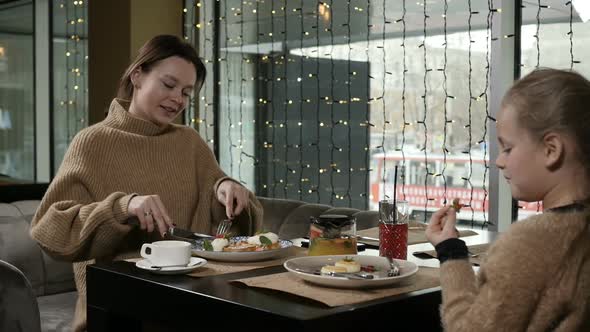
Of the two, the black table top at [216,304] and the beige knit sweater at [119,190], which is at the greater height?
the beige knit sweater at [119,190]

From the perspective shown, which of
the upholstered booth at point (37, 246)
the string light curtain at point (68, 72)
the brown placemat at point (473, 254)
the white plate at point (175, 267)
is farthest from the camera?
the string light curtain at point (68, 72)

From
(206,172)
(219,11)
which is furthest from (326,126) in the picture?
(206,172)

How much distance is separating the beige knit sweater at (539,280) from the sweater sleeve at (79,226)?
3.53ft

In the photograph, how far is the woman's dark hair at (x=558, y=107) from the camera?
124cm

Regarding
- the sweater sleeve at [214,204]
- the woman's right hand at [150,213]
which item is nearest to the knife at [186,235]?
the woman's right hand at [150,213]

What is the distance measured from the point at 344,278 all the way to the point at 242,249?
0.41m

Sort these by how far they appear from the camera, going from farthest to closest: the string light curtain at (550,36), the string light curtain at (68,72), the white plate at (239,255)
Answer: the string light curtain at (68,72)
the string light curtain at (550,36)
the white plate at (239,255)

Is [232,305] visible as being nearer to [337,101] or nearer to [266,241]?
[266,241]

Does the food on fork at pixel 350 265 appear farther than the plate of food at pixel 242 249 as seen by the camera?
No

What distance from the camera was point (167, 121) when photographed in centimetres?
245

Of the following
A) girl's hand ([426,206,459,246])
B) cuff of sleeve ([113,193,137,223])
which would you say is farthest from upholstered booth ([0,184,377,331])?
girl's hand ([426,206,459,246])

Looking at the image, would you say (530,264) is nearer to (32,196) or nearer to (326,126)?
(32,196)

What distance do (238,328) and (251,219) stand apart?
1.03 meters

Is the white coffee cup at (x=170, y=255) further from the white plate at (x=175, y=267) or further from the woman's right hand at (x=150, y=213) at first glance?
the woman's right hand at (x=150, y=213)
